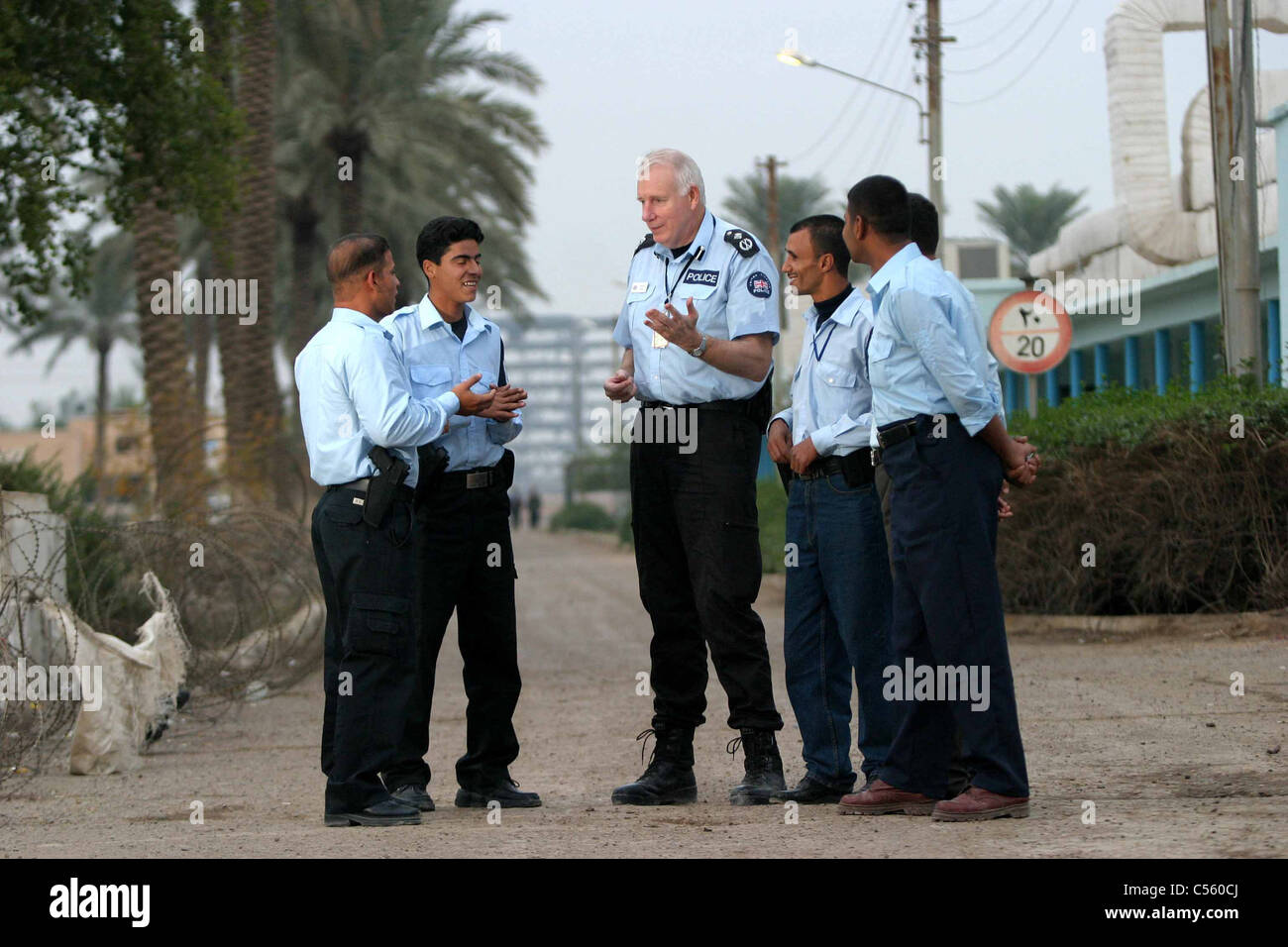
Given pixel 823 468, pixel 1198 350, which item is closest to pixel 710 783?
pixel 823 468

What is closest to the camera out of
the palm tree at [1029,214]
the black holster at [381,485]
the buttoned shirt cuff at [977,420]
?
the buttoned shirt cuff at [977,420]

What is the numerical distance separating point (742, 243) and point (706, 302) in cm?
28

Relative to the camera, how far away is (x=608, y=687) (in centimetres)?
1288

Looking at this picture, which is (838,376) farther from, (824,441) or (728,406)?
(728,406)

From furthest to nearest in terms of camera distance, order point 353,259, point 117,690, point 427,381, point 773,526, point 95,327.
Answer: point 95,327 → point 773,526 → point 117,690 → point 427,381 → point 353,259

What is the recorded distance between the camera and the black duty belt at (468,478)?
6777 millimetres

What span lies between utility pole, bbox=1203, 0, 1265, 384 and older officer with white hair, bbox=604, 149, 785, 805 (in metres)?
9.04

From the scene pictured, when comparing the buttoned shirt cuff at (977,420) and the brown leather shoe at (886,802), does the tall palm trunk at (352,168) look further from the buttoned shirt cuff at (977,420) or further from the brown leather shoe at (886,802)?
the buttoned shirt cuff at (977,420)

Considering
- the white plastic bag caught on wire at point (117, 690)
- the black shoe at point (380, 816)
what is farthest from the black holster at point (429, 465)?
the white plastic bag caught on wire at point (117, 690)

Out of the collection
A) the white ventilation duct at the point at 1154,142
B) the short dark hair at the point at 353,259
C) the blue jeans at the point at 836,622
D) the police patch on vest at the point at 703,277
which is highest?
the white ventilation duct at the point at 1154,142

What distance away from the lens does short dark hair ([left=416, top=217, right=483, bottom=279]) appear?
681 cm

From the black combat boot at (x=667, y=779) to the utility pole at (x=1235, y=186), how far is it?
361 inches

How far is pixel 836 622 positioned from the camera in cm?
659
